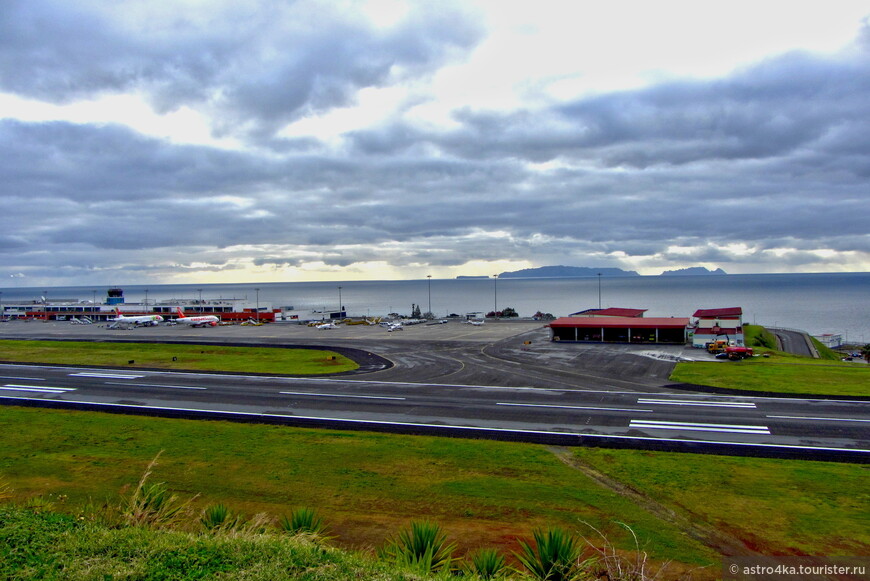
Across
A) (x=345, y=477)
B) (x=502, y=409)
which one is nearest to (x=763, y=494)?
(x=502, y=409)

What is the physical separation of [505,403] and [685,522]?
18307mm

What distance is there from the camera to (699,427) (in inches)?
1154

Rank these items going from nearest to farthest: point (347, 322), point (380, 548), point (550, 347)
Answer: point (380, 548), point (550, 347), point (347, 322)

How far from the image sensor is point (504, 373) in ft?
156

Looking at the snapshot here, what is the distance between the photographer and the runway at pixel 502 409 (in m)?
27.2

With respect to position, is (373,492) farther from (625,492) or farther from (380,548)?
(625,492)

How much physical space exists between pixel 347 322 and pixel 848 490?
10274cm

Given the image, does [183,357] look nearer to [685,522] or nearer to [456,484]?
[456,484]

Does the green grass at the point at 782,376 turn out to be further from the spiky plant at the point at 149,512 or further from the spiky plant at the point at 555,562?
the spiky plant at the point at 149,512

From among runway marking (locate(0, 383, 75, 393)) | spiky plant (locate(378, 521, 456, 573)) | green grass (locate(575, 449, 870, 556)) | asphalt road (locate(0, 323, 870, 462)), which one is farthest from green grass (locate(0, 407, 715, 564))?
runway marking (locate(0, 383, 75, 393))

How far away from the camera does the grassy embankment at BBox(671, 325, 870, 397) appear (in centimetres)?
3884

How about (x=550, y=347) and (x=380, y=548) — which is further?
(x=550, y=347)

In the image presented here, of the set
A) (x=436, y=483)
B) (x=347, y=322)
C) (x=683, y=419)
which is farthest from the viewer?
(x=347, y=322)

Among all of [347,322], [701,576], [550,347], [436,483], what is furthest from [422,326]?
[701,576]
